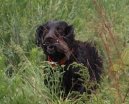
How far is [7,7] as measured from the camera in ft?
23.8

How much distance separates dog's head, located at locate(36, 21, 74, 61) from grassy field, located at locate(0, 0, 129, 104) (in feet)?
→ 0.53

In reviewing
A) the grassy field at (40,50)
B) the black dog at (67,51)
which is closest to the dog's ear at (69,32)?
the black dog at (67,51)

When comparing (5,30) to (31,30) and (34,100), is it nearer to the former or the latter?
(31,30)

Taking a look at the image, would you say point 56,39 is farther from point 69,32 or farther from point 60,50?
point 69,32

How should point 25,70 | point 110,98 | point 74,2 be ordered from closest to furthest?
point 110,98 < point 25,70 < point 74,2

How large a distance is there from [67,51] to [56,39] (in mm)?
206

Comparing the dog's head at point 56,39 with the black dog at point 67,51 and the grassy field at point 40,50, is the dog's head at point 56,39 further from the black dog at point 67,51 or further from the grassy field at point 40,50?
the grassy field at point 40,50

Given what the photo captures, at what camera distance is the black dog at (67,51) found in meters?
5.50

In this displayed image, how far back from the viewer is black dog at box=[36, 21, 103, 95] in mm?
5504

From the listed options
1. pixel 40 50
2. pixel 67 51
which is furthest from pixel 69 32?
pixel 40 50

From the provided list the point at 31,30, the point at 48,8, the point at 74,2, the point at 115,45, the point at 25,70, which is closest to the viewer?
the point at 115,45

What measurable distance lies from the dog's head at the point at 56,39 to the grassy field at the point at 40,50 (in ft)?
0.53

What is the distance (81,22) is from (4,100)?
9.29 ft

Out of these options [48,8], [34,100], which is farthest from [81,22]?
[34,100]
